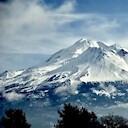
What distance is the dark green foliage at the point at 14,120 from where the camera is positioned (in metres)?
48.1

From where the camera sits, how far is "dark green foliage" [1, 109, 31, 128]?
4813 cm

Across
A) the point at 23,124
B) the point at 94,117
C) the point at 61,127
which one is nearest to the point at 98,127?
the point at 94,117

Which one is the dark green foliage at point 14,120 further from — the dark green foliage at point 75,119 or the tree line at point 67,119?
the dark green foliage at point 75,119

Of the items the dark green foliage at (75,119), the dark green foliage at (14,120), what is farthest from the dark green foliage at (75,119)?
the dark green foliage at (14,120)

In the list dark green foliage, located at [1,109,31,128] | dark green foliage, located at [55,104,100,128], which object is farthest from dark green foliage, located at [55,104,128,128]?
dark green foliage, located at [1,109,31,128]

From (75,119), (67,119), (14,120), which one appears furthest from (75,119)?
(14,120)

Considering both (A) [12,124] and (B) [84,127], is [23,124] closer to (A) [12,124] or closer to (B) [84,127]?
(A) [12,124]

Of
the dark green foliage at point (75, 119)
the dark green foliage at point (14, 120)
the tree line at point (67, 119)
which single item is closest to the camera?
the dark green foliage at point (75, 119)

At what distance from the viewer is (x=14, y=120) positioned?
48.4 meters

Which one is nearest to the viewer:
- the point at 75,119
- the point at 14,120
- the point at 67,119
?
the point at 75,119

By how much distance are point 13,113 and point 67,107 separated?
6174mm

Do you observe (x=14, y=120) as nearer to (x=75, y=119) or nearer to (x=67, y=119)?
(x=67, y=119)

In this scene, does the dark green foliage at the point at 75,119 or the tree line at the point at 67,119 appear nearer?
the dark green foliage at the point at 75,119

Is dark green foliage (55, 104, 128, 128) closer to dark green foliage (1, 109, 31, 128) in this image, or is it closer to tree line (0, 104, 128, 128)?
tree line (0, 104, 128, 128)
